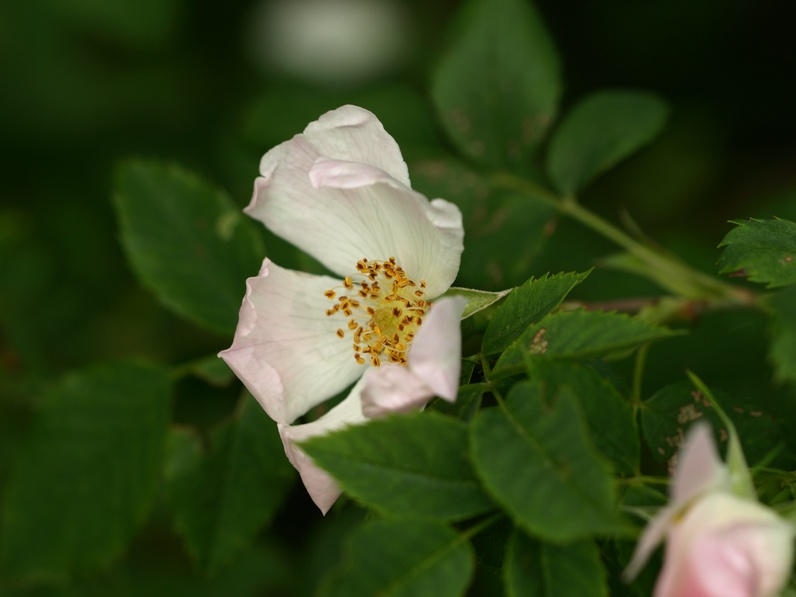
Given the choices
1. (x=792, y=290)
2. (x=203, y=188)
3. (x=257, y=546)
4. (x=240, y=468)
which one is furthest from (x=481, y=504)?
(x=257, y=546)

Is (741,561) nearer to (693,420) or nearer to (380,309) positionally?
(693,420)

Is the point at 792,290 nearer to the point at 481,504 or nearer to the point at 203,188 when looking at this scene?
the point at 481,504

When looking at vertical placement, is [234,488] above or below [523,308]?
below

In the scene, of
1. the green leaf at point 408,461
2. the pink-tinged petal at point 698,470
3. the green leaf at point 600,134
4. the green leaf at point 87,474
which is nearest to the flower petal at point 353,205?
the green leaf at point 408,461

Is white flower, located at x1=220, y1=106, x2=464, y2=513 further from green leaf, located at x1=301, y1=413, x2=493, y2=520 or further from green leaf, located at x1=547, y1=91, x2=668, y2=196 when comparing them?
green leaf, located at x1=547, y1=91, x2=668, y2=196

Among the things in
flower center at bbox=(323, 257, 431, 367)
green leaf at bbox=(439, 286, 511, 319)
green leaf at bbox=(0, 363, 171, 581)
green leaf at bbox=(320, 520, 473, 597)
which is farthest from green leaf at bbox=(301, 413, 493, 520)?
green leaf at bbox=(0, 363, 171, 581)

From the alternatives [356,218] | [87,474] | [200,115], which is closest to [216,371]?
[87,474]
